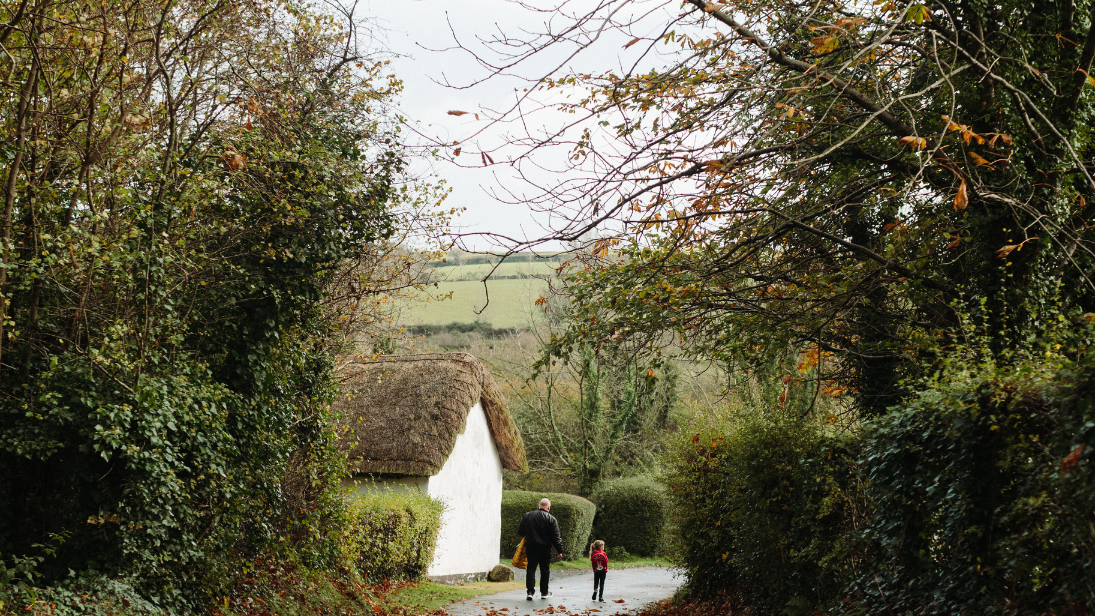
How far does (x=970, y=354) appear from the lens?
6.06 metres

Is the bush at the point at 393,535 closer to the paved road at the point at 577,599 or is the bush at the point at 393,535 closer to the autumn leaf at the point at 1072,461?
the paved road at the point at 577,599

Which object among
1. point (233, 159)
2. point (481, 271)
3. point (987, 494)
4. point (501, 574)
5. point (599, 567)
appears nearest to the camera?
point (987, 494)

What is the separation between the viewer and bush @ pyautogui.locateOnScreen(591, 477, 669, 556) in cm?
2712

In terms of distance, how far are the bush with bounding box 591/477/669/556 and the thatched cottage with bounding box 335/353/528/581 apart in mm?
7443

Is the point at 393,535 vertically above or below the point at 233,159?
below

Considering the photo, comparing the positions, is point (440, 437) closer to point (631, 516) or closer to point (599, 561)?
point (599, 561)

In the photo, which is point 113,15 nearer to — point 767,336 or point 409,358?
point 767,336

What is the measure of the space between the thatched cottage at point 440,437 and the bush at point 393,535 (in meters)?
0.95

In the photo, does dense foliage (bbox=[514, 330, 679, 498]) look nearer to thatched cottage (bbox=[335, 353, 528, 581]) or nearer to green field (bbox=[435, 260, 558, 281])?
green field (bbox=[435, 260, 558, 281])

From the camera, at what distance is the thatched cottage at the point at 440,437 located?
17.0 metres

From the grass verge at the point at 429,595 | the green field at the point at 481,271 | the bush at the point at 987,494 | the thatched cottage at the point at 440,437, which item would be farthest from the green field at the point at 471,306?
the bush at the point at 987,494

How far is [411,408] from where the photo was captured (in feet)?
58.3

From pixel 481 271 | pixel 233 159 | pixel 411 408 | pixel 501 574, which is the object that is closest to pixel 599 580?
pixel 411 408

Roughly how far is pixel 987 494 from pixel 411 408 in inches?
549
